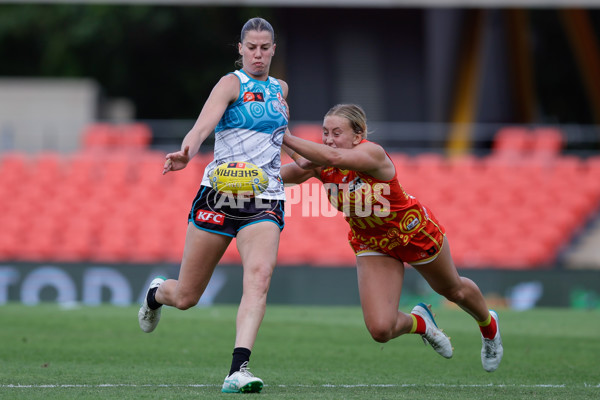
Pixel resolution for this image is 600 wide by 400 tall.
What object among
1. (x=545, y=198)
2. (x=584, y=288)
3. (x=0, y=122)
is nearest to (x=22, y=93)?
(x=0, y=122)

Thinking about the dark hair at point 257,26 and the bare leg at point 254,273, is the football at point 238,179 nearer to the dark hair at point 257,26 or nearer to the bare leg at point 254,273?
the bare leg at point 254,273

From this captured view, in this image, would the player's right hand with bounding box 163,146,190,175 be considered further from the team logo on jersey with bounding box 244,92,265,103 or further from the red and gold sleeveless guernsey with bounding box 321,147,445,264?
the red and gold sleeveless guernsey with bounding box 321,147,445,264

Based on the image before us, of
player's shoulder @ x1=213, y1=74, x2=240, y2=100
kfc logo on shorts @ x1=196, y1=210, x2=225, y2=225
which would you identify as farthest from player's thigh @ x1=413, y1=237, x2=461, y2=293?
player's shoulder @ x1=213, y1=74, x2=240, y2=100

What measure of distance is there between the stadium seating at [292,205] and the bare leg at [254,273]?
10.7m

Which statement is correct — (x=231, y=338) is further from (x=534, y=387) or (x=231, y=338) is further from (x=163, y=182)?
(x=163, y=182)

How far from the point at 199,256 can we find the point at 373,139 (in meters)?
14.3

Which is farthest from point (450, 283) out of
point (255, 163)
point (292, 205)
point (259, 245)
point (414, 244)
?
point (292, 205)

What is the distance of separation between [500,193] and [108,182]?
839cm

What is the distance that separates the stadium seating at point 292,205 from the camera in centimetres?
1742

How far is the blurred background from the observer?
15.3 m

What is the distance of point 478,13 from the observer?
841 inches

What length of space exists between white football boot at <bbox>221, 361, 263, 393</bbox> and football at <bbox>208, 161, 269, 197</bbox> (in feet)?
3.84

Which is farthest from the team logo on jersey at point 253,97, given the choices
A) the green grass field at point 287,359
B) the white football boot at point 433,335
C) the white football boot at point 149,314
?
the white football boot at point 433,335

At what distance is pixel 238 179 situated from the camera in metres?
6.10
